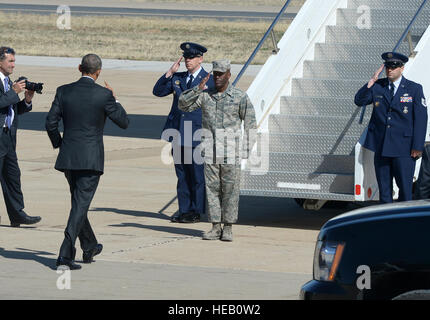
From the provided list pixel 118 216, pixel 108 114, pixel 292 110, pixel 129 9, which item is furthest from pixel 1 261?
pixel 129 9

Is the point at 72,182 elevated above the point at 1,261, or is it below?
above

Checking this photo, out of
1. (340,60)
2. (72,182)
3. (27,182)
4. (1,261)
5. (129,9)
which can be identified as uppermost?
(129,9)

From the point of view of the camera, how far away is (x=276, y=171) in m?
12.2

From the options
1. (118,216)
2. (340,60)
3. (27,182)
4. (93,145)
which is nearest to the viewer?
(93,145)

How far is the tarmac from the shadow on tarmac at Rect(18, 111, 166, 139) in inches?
77.3

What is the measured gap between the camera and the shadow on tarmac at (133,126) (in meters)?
20.1

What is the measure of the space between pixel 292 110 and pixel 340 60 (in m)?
0.98

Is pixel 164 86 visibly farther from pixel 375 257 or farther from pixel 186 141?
pixel 375 257

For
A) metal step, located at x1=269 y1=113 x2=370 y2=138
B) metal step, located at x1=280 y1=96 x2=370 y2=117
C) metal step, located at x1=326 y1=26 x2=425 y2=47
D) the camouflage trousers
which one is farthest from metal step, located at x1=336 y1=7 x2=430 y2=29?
the camouflage trousers

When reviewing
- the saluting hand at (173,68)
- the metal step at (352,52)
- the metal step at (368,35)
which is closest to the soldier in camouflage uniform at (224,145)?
the saluting hand at (173,68)

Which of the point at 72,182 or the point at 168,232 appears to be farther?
the point at 168,232

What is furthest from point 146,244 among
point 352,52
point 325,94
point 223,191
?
point 352,52
